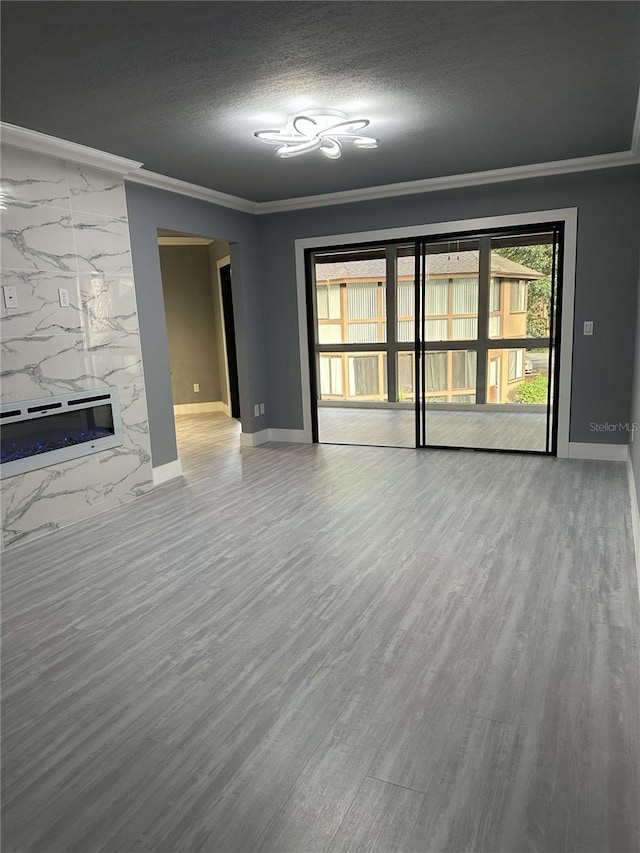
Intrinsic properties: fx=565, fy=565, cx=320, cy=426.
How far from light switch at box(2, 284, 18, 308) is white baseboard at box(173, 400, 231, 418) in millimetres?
5224

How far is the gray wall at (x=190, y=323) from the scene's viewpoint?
8680 mm

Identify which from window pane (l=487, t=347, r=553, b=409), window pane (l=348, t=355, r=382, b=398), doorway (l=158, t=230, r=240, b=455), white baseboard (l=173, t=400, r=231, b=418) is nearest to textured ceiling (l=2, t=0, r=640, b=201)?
window pane (l=487, t=347, r=553, b=409)

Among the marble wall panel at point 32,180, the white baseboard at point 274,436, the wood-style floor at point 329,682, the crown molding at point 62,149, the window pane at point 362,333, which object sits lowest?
the wood-style floor at point 329,682

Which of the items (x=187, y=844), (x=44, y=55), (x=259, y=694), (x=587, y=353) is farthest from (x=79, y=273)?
(x=587, y=353)

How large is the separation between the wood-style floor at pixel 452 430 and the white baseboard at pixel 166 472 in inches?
74.8

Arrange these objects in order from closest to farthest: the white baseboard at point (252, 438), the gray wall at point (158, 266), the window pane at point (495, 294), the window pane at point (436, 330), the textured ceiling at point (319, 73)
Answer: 1. the textured ceiling at point (319, 73)
2. the gray wall at point (158, 266)
3. the window pane at point (495, 294)
4. the window pane at point (436, 330)
5. the white baseboard at point (252, 438)

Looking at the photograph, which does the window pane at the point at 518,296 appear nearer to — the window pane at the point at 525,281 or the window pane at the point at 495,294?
the window pane at the point at 525,281

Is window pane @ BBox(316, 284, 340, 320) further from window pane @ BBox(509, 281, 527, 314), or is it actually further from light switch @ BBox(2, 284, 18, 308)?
light switch @ BBox(2, 284, 18, 308)

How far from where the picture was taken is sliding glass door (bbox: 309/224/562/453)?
5371mm

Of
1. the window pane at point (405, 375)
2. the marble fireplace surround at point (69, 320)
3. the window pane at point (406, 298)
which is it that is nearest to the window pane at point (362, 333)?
the window pane at point (405, 375)

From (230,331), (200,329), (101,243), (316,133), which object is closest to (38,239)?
(101,243)

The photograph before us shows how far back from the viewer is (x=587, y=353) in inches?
201

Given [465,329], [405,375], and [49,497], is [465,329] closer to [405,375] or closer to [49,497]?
[405,375]

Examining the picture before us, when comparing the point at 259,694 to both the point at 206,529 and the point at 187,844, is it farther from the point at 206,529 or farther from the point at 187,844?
the point at 206,529
